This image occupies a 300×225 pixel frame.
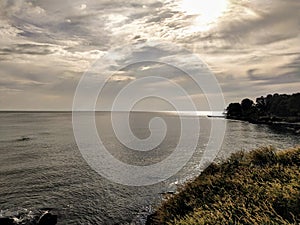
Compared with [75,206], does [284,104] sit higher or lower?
higher

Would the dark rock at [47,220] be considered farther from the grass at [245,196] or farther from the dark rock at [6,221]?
the grass at [245,196]

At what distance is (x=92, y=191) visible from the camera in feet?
100

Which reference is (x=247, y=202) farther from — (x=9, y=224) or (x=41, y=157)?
(x=41, y=157)

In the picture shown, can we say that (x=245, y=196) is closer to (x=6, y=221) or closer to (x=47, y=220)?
(x=47, y=220)

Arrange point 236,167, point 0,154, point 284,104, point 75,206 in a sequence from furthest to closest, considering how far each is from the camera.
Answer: point 284,104 → point 0,154 → point 75,206 → point 236,167

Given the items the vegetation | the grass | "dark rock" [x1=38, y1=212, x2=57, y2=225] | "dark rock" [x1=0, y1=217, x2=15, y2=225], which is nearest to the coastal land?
the grass

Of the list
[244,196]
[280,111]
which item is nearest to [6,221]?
[244,196]

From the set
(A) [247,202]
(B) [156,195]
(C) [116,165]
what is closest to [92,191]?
(B) [156,195]

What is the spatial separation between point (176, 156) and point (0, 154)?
35.6 meters

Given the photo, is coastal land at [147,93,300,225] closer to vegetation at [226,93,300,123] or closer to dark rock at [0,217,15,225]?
dark rock at [0,217,15,225]

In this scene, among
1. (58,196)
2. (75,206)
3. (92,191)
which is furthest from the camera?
(92,191)

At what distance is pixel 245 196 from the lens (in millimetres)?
12586

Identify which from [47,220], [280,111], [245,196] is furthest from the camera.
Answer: [280,111]

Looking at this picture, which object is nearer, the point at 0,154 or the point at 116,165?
the point at 116,165
